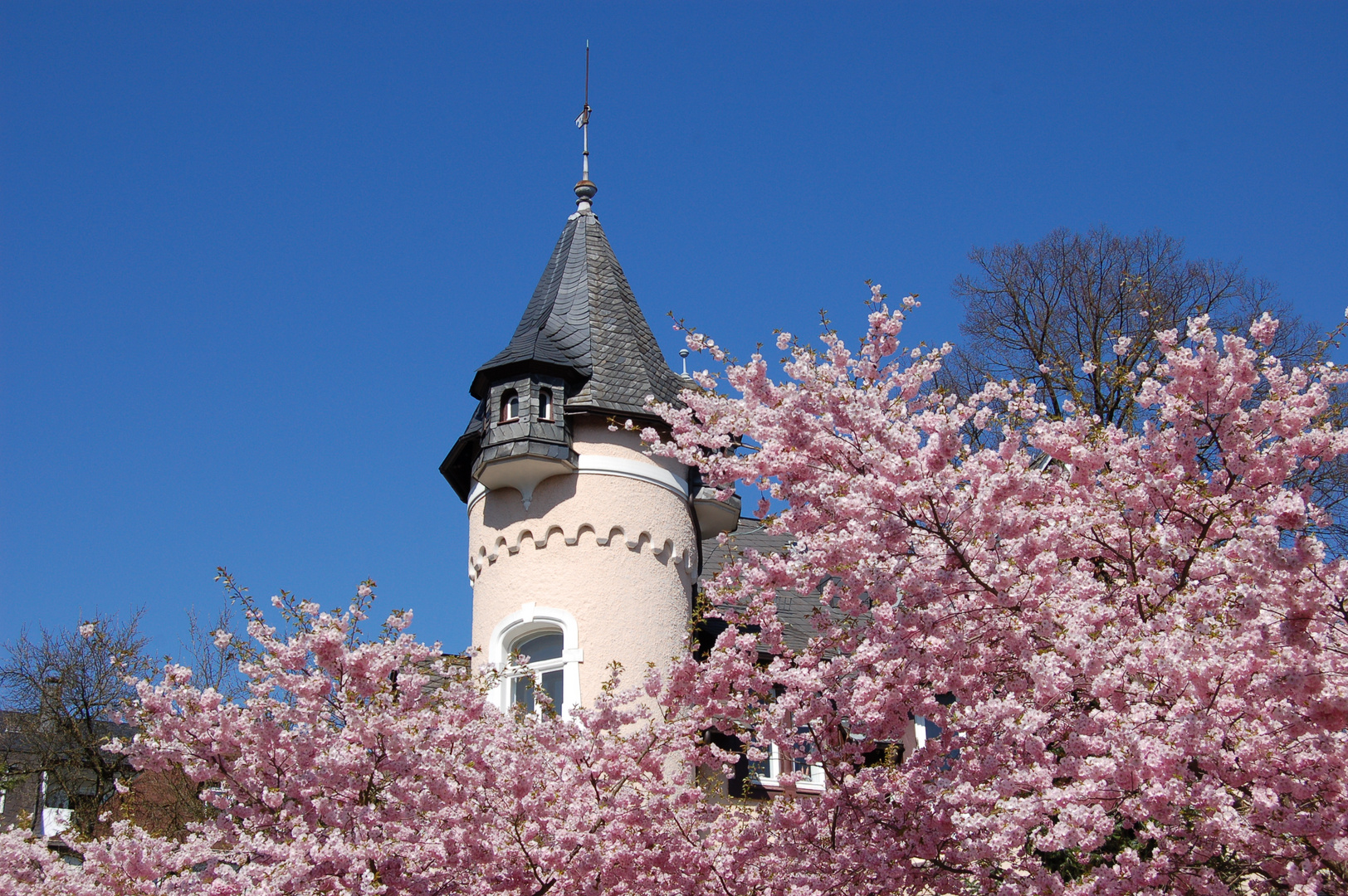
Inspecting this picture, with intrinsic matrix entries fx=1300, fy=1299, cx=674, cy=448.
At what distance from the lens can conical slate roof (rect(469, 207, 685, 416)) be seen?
1558 centimetres

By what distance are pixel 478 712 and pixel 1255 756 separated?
19.5 ft

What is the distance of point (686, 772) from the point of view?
1262 cm

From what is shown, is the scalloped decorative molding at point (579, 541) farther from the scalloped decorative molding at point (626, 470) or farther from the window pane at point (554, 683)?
the window pane at point (554, 683)

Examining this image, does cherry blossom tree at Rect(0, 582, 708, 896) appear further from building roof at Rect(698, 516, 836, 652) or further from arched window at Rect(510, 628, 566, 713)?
building roof at Rect(698, 516, 836, 652)

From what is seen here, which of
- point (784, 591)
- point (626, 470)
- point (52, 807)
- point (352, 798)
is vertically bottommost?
point (352, 798)

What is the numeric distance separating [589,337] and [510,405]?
5.26 feet

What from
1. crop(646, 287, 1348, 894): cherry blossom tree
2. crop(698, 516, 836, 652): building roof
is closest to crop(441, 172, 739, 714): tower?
crop(698, 516, 836, 652): building roof

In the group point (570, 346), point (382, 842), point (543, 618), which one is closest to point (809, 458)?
point (382, 842)

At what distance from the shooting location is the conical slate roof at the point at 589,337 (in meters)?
15.6

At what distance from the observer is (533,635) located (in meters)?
14.8

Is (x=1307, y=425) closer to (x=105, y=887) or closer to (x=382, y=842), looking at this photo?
(x=382, y=842)

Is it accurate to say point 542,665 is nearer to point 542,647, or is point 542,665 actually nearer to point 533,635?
point 542,647

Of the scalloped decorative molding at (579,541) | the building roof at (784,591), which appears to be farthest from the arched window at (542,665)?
the building roof at (784,591)

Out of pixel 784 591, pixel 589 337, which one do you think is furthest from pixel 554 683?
pixel 589 337
